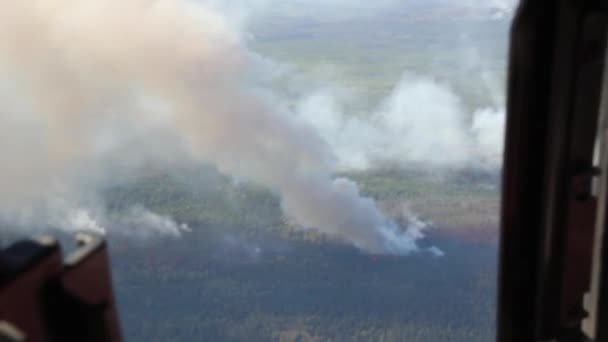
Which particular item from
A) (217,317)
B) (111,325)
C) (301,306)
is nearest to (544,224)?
(111,325)

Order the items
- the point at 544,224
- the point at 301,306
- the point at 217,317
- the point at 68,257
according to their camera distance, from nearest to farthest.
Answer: the point at 68,257 < the point at 544,224 < the point at 217,317 < the point at 301,306

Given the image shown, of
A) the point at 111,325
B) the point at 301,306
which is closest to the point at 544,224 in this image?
the point at 111,325

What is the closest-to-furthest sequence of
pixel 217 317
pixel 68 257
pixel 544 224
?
pixel 68 257
pixel 544 224
pixel 217 317

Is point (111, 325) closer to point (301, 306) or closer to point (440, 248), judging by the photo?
point (301, 306)

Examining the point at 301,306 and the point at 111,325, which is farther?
the point at 301,306

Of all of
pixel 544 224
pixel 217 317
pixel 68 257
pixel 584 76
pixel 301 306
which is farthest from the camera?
pixel 301 306

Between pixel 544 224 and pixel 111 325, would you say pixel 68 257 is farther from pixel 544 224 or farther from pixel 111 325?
pixel 544 224

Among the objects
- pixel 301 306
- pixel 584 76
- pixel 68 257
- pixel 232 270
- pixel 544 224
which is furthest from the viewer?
pixel 232 270

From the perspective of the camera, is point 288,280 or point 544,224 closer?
point 544,224

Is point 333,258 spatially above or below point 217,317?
above
